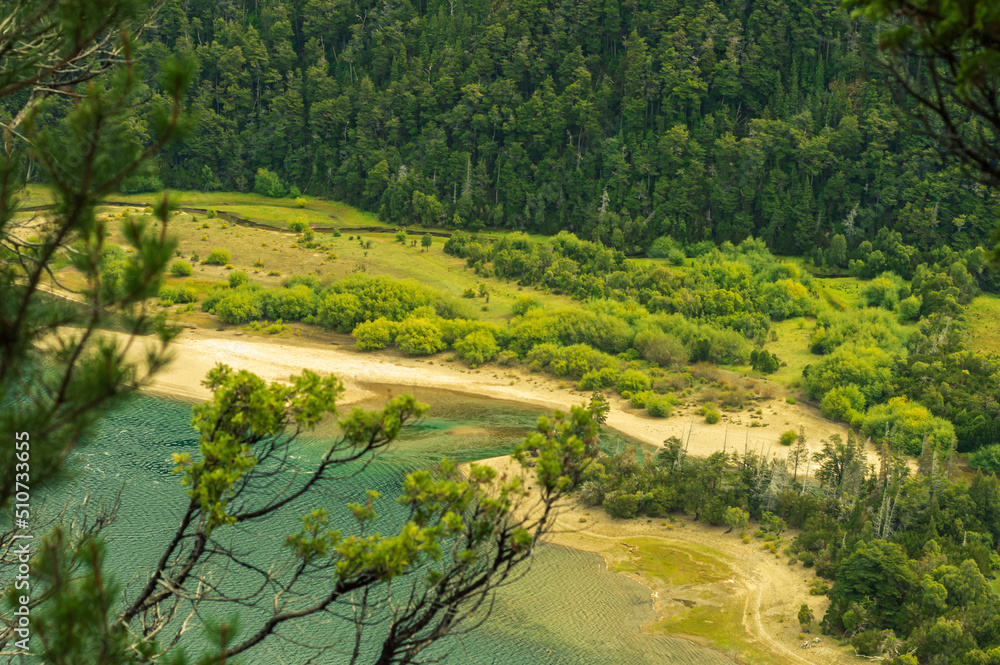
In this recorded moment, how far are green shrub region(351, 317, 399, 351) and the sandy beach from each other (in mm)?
776

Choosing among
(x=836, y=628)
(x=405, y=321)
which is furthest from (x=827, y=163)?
(x=836, y=628)

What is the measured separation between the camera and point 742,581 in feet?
105

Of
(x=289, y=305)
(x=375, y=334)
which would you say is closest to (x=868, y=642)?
(x=375, y=334)

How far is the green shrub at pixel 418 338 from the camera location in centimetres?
5472

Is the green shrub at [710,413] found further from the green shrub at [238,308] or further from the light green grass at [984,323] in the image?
the green shrub at [238,308]

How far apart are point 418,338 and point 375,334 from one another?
2735 mm

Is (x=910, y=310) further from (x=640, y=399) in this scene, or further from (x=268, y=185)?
(x=268, y=185)

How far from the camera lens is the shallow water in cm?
2738

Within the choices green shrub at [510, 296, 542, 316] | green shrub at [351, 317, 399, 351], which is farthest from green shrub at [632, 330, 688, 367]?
green shrub at [351, 317, 399, 351]

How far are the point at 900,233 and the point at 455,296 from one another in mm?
33191

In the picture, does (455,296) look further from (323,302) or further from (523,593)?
(523,593)

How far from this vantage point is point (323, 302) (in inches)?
2330

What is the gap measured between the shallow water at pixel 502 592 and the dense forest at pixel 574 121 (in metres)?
34.0

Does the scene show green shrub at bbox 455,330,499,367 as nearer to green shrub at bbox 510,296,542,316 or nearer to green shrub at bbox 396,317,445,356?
green shrub at bbox 396,317,445,356
